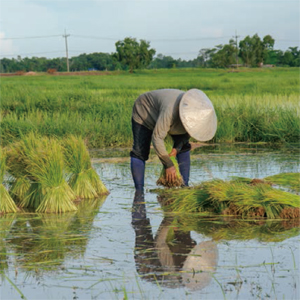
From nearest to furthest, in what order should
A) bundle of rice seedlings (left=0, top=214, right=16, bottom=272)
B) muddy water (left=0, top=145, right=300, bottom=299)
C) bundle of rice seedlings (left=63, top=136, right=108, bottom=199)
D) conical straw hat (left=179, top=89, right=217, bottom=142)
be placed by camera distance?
muddy water (left=0, top=145, right=300, bottom=299)
bundle of rice seedlings (left=0, top=214, right=16, bottom=272)
conical straw hat (left=179, top=89, right=217, bottom=142)
bundle of rice seedlings (left=63, top=136, right=108, bottom=199)

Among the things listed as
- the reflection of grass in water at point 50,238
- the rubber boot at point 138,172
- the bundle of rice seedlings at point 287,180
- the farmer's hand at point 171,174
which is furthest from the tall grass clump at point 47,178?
the bundle of rice seedlings at point 287,180

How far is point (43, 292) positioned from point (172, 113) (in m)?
2.71

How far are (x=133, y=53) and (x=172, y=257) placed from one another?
7856cm

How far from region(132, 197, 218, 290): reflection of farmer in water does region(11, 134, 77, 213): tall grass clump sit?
94 cm

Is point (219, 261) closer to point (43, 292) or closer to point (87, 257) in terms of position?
point (87, 257)

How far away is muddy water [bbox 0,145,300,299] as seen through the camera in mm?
3758

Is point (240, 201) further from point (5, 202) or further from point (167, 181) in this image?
point (5, 202)

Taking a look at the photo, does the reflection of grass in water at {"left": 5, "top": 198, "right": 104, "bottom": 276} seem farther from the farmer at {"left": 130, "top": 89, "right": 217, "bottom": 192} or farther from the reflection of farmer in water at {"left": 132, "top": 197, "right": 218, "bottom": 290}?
the farmer at {"left": 130, "top": 89, "right": 217, "bottom": 192}

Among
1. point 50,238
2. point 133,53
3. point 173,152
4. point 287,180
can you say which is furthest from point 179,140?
point 133,53

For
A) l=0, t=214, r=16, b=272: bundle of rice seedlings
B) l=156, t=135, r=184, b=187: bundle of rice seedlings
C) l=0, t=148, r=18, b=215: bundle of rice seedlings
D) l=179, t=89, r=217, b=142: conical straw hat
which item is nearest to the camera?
l=0, t=214, r=16, b=272: bundle of rice seedlings

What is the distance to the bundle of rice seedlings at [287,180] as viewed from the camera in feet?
23.5

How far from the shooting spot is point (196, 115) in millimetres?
5941

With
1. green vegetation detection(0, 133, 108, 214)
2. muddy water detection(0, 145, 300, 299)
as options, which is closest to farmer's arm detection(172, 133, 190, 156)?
muddy water detection(0, 145, 300, 299)

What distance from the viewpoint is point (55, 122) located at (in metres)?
11.3
